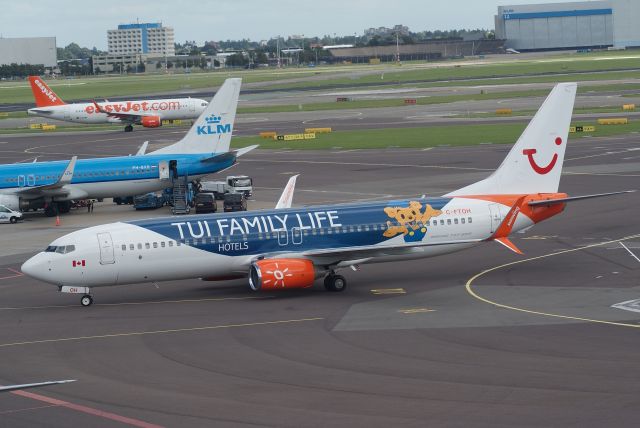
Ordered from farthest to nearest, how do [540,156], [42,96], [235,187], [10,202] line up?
[42,96]
[235,187]
[10,202]
[540,156]

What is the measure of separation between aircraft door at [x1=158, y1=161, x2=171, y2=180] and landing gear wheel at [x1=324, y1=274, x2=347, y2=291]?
33.8 metres

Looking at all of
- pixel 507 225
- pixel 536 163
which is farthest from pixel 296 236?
pixel 536 163

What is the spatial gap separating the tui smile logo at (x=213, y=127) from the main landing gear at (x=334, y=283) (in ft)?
116

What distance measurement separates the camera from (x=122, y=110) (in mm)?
155625

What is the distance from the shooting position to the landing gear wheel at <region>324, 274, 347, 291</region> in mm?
49500

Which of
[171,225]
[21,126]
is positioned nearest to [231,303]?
[171,225]

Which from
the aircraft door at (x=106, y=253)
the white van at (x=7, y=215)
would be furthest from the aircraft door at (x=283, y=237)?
the white van at (x=7, y=215)

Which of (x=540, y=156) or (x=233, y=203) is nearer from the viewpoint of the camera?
(x=540, y=156)

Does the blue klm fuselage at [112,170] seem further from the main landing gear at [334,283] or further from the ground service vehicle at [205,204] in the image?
the main landing gear at [334,283]

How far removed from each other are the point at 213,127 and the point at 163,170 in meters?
5.28

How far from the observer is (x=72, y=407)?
32.1 metres

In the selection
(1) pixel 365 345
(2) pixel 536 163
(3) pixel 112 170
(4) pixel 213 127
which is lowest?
(1) pixel 365 345

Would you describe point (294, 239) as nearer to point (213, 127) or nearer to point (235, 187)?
point (235, 187)

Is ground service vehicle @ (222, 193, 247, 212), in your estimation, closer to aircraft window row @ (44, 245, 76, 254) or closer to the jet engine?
the jet engine
